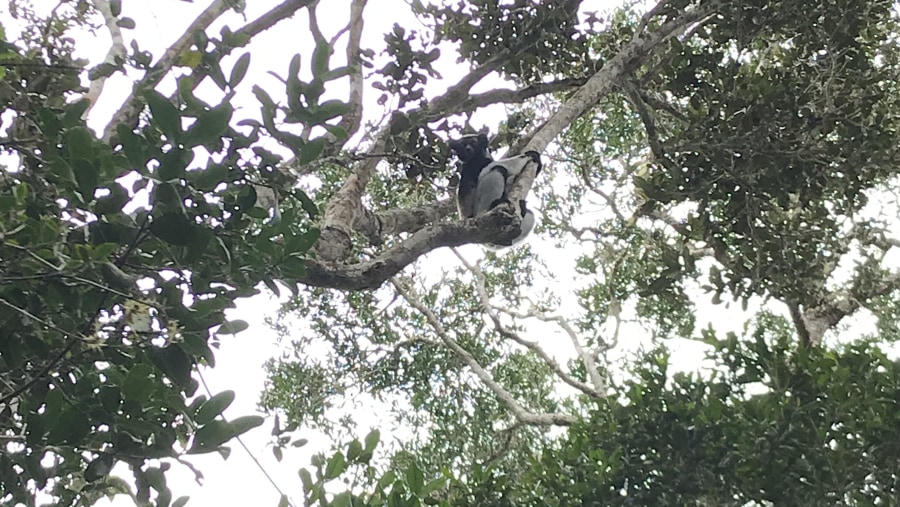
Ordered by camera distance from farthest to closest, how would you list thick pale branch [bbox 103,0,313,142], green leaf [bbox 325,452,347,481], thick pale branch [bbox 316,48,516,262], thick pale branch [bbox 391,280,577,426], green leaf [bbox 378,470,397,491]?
thick pale branch [bbox 391,280,577,426] < thick pale branch [bbox 316,48,516,262] < thick pale branch [bbox 103,0,313,142] < green leaf [bbox 378,470,397,491] < green leaf [bbox 325,452,347,481]

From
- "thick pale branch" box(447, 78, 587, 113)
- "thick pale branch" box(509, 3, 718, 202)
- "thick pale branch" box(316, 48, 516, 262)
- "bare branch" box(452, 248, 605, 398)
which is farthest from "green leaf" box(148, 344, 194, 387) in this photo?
"bare branch" box(452, 248, 605, 398)

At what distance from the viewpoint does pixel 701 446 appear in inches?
132

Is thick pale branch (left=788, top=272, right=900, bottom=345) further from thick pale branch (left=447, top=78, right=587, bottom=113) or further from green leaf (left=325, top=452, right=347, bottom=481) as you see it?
green leaf (left=325, top=452, right=347, bottom=481)

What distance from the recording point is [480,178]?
20.7 ft

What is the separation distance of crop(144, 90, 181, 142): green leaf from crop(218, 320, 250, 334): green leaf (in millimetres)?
597

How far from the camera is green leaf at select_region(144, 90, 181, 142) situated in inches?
57.7

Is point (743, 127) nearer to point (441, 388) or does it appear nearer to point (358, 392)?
point (441, 388)

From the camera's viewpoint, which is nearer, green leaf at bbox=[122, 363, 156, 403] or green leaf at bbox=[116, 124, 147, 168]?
green leaf at bbox=[116, 124, 147, 168]

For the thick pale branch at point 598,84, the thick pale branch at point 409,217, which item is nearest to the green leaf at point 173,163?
the thick pale branch at point 598,84

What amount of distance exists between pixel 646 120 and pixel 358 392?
5.43 m

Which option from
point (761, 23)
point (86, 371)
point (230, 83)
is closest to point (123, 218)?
point (230, 83)

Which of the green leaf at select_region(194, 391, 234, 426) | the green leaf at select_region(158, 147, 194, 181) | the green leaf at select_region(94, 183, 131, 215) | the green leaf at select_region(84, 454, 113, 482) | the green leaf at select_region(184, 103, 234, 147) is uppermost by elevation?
the green leaf at select_region(94, 183, 131, 215)

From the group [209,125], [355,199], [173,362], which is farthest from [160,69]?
[355,199]

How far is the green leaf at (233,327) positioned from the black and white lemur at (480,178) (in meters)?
3.86
